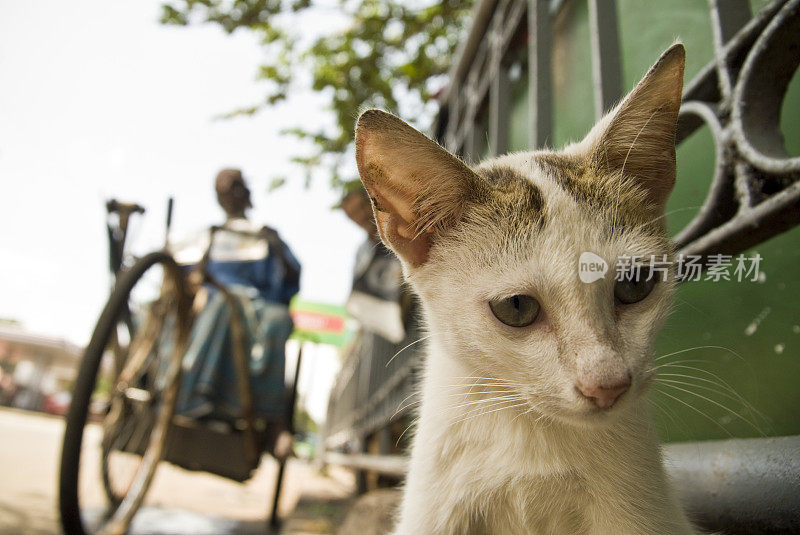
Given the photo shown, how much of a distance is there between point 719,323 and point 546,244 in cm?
84

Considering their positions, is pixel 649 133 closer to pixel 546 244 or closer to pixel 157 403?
pixel 546 244

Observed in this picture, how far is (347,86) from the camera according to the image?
15.6 feet

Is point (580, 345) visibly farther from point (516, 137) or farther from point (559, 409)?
point (516, 137)

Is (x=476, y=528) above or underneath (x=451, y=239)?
underneath

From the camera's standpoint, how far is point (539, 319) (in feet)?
3.45

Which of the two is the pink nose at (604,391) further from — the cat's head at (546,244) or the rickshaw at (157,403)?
the rickshaw at (157,403)

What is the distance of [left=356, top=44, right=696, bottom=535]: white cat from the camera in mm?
981

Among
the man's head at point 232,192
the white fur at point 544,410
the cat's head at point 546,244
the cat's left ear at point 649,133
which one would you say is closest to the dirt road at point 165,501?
the man's head at point 232,192

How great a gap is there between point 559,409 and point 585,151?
695 millimetres

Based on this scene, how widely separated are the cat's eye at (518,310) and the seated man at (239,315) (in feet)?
9.62

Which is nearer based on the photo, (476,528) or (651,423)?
(651,423)

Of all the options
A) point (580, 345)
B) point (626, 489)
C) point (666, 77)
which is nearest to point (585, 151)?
point (666, 77)

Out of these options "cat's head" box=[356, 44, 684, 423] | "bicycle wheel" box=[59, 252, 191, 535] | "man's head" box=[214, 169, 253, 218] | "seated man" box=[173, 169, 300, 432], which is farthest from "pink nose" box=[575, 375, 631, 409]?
"man's head" box=[214, 169, 253, 218]

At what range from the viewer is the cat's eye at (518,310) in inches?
41.5
